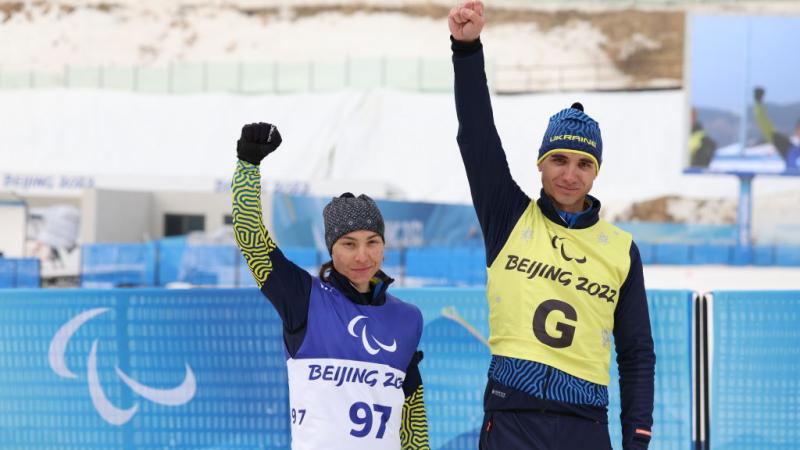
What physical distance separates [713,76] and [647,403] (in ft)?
102

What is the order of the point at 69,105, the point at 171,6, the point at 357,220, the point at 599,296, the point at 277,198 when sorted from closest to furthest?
the point at 599,296 < the point at 357,220 < the point at 277,198 < the point at 69,105 < the point at 171,6

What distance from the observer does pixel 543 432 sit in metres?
2.98

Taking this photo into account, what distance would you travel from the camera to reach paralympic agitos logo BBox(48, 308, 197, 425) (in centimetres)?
543

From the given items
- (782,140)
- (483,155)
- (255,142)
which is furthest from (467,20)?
(782,140)

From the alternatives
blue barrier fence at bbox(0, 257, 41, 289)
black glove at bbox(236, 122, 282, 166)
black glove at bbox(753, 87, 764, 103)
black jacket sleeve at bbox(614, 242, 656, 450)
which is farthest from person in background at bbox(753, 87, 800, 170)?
black glove at bbox(236, 122, 282, 166)

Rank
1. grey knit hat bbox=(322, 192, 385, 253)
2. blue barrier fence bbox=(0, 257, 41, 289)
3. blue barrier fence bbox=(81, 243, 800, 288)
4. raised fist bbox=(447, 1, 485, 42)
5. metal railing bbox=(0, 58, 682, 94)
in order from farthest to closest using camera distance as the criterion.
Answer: metal railing bbox=(0, 58, 682, 94), blue barrier fence bbox=(81, 243, 800, 288), blue barrier fence bbox=(0, 257, 41, 289), grey knit hat bbox=(322, 192, 385, 253), raised fist bbox=(447, 1, 485, 42)

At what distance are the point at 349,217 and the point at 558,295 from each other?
2.42ft

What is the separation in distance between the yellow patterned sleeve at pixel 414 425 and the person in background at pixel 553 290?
345 mm

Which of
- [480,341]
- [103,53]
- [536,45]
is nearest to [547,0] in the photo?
[536,45]

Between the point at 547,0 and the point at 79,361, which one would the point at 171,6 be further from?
the point at 79,361

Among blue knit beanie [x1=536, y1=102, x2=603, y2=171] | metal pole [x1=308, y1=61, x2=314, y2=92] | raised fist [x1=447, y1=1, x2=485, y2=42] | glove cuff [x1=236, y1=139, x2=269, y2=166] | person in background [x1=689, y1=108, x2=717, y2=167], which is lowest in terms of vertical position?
glove cuff [x1=236, y1=139, x2=269, y2=166]

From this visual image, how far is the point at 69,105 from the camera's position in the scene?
5600 cm

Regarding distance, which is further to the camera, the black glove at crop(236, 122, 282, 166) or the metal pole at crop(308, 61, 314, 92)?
the metal pole at crop(308, 61, 314, 92)

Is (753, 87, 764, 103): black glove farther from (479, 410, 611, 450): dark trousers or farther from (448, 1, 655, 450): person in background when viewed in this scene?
(479, 410, 611, 450): dark trousers
